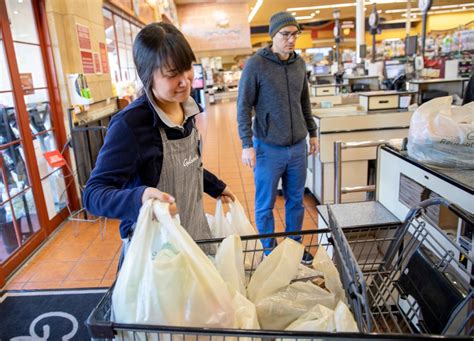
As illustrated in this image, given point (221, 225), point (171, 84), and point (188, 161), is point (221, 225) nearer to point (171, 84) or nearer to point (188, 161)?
point (188, 161)

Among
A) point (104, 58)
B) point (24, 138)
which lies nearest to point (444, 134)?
point (24, 138)

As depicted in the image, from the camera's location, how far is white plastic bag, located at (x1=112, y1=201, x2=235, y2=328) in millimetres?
851

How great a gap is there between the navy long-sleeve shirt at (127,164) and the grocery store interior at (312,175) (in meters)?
0.20

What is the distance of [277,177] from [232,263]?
1422mm

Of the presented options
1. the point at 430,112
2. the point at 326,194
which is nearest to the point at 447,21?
A: the point at 326,194

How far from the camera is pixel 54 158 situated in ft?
11.9

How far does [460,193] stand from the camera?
4.28 ft

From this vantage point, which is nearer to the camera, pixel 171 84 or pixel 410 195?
pixel 171 84

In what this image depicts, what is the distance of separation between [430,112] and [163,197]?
1.17 meters

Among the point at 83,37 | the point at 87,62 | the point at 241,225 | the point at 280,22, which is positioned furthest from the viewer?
the point at 87,62

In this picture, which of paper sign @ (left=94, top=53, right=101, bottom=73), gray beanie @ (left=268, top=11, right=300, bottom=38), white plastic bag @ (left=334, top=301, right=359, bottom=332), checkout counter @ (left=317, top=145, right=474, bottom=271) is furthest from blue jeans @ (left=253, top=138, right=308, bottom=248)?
paper sign @ (left=94, top=53, right=101, bottom=73)

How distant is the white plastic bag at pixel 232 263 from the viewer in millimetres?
1109

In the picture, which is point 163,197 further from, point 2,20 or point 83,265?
point 2,20

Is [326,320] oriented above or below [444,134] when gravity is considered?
below
